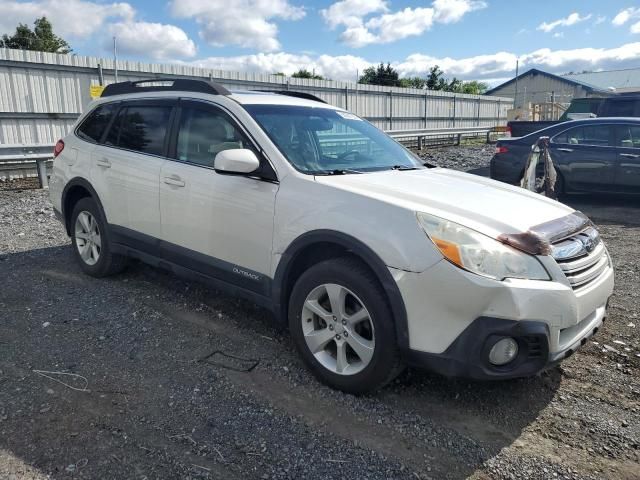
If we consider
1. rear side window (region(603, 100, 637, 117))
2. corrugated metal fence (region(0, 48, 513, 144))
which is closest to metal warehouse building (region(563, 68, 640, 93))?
rear side window (region(603, 100, 637, 117))

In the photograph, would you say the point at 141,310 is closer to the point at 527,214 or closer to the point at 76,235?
the point at 76,235

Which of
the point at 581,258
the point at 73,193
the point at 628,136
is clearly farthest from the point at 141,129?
the point at 628,136

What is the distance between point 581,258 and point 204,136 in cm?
272

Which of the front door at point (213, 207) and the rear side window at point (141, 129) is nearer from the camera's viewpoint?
the front door at point (213, 207)

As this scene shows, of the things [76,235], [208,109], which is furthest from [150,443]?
[76,235]

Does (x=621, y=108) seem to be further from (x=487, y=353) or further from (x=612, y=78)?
(x=612, y=78)

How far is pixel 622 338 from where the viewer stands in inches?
154

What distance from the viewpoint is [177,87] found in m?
4.27

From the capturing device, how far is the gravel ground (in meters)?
2.51

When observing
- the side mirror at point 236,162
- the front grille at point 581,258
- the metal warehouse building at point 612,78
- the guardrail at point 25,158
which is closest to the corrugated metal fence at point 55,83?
the guardrail at point 25,158

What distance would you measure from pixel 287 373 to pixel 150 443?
994 mm

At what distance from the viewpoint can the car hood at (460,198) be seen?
9.16 ft

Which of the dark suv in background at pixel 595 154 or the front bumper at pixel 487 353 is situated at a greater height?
the dark suv in background at pixel 595 154

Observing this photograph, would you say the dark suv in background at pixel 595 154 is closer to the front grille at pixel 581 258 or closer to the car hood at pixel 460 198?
the car hood at pixel 460 198
